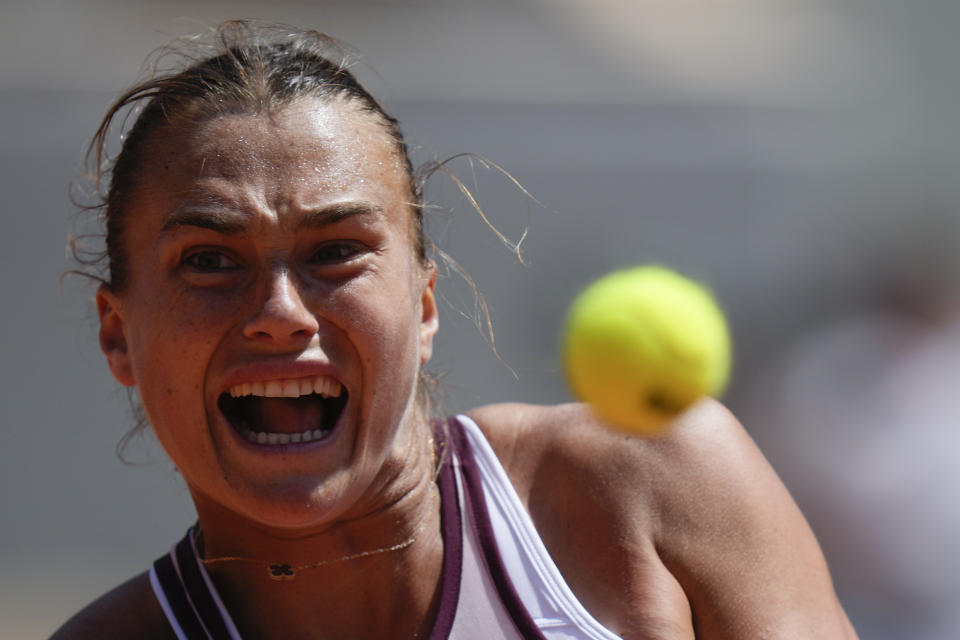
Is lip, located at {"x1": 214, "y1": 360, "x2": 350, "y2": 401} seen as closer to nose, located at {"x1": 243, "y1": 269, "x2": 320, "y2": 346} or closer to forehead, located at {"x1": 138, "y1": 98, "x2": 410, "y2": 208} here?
nose, located at {"x1": 243, "y1": 269, "x2": 320, "y2": 346}

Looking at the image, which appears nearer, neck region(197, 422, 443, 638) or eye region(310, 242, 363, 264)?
eye region(310, 242, 363, 264)

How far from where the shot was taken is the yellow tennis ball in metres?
2.38

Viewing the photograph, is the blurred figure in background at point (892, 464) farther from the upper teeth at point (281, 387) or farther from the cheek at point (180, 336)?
the cheek at point (180, 336)

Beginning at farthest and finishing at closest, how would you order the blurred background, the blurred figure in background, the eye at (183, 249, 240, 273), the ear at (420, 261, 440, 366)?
the blurred background, the blurred figure in background, the ear at (420, 261, 440, 366), the eye at (183, 249, 240, 273)

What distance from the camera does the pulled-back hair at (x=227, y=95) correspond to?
1.93 m

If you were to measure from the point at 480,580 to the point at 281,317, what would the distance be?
0.65m

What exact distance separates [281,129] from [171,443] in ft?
1.99

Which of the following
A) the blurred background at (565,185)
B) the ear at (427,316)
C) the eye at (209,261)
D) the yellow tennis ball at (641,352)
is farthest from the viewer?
the blurred background at (565,185)

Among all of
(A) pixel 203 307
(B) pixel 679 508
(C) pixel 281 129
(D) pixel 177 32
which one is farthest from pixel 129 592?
(D) pixel 177 32

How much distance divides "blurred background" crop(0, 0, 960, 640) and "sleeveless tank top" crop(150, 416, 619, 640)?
9.52ft

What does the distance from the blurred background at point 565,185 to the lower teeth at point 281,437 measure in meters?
3.26

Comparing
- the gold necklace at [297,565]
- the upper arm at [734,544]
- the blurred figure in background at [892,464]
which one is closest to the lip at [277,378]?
the gold necklace at [297,565]

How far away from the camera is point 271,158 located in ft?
6.06

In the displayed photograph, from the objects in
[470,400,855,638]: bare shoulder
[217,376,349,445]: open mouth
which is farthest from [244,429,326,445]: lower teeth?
[470,400,855,638]: bare shoulder
